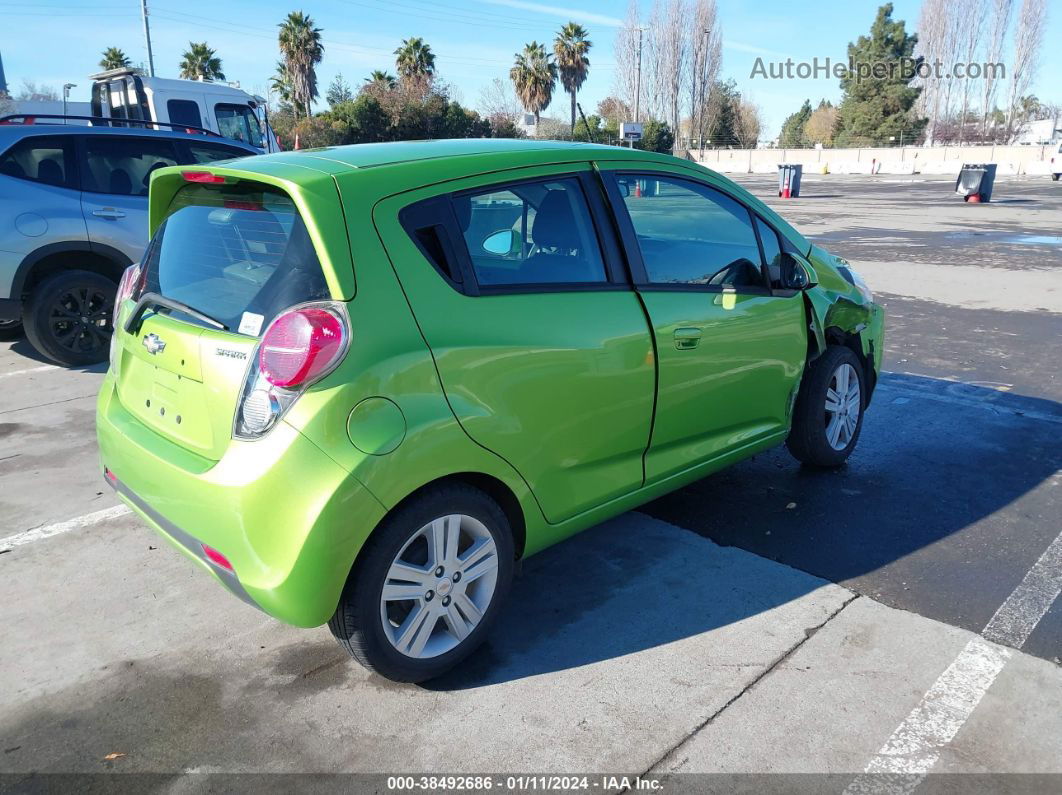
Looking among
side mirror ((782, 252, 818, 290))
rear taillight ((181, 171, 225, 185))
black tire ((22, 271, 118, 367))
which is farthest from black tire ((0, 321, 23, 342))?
side mirror ((782, 252, 818, 290))

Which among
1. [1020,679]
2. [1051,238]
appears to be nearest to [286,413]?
[1020,679]

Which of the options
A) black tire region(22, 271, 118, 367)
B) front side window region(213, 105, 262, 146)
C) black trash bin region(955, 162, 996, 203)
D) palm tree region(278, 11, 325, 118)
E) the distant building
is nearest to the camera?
black tire region(22, 271, 118, 367)

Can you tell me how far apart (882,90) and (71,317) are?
7606 centimetres

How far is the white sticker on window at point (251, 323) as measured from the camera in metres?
2.52

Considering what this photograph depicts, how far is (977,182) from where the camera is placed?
25859mm

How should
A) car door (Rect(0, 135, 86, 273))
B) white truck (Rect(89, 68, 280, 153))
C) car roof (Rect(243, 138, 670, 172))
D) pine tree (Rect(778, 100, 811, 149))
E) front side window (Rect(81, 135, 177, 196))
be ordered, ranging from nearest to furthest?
car roof (Rect(243, 138, 670, 172)) < car door (Rect(0, 135, 86, 273)) < front side window (Rect(81, 135, 177, 196)) < white truck (Rect(89, 68, 280, 153)) < pine tree (Rect(778, 100, 811, 149))

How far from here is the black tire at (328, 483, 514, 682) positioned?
8.23ft

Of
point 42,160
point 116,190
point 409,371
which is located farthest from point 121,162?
point 409,371

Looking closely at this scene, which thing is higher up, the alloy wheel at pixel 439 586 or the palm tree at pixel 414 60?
the palm tree at pixel 414 60

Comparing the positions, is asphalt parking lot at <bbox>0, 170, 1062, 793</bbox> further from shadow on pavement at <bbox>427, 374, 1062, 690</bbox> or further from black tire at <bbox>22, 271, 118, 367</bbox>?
black tire at <bbox>22, 271, 118, 367</bbox>

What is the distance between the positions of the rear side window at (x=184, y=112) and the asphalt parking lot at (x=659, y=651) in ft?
41.0

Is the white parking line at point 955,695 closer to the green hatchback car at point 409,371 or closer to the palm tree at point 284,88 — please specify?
the green hatchback car at point 409,371

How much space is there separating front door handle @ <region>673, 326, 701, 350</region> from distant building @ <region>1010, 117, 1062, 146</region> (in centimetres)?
7097

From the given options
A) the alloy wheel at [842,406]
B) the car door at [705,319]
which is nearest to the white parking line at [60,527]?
the car door at [705,319]
